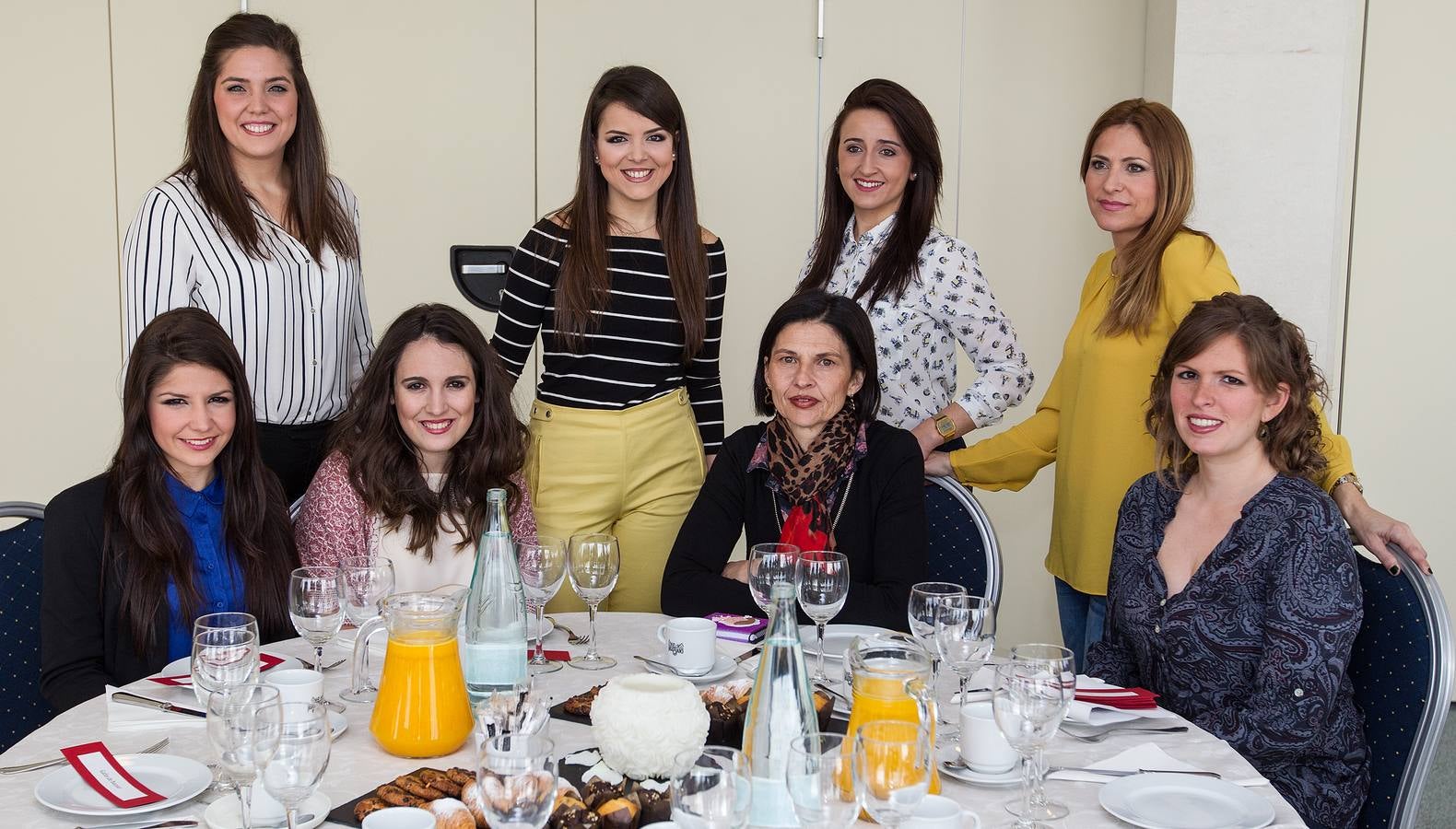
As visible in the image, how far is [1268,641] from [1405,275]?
94.2 inches

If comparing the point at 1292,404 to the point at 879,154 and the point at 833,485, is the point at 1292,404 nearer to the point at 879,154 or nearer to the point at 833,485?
the point at 833,485

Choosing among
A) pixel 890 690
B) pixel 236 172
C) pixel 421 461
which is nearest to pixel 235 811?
pixel 890 690

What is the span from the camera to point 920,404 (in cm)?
260

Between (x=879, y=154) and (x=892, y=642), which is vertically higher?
(x=879, y=154)

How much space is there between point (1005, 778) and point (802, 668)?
27 cm

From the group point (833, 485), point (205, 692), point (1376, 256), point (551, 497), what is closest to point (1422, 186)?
point (1376, 256)

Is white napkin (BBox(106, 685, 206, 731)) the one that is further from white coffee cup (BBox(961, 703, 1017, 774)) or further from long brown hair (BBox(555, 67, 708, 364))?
long brown hair (BBox(555, 67, 708, 364))

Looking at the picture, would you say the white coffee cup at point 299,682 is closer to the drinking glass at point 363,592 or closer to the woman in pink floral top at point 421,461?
the drinking glass at point 363,592

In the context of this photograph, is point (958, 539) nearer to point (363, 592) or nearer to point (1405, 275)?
point (363, 592)

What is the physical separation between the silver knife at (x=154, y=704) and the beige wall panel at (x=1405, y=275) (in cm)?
332

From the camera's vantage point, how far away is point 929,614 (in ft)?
4.84

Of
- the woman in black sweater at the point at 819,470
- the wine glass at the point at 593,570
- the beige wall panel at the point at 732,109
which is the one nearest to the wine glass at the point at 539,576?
the wine glass at the point at 593,570

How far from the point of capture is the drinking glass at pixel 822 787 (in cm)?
103

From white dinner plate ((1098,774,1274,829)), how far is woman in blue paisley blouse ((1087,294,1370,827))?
40cm
